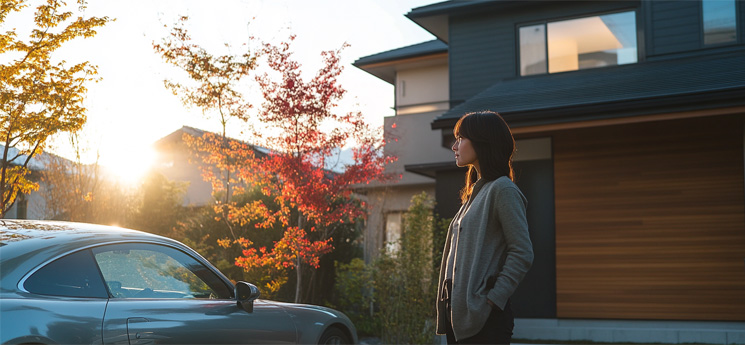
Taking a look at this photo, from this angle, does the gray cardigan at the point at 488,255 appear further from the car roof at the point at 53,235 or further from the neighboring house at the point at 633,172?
the neighboring house at the point at 633,172

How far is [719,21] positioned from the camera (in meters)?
11.0

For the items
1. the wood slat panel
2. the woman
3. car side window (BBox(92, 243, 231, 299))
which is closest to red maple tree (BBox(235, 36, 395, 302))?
the wood slat panel

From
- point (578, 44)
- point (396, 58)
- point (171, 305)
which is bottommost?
point (171, 305)

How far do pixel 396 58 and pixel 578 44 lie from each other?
5.49 metres

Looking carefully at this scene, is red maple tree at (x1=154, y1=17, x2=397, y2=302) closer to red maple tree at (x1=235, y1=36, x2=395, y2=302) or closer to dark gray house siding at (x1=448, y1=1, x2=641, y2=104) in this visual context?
red maple tree at (x1=235, y1=36, x2=395, y2=302)

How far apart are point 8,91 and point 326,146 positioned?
13.7 feet

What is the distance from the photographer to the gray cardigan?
2.92 meters

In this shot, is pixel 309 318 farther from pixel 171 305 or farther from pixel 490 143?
pixel 490 143

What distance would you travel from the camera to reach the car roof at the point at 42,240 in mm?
3559

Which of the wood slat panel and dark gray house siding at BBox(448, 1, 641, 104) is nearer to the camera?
the wood slat panel

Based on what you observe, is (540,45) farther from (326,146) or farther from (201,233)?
(201,233)

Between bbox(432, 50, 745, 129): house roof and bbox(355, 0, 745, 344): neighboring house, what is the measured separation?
20mm

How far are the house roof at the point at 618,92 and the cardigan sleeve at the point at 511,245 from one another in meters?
6.50

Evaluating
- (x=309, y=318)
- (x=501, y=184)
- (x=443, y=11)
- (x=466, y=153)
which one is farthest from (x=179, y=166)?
(x=501, y=184)
